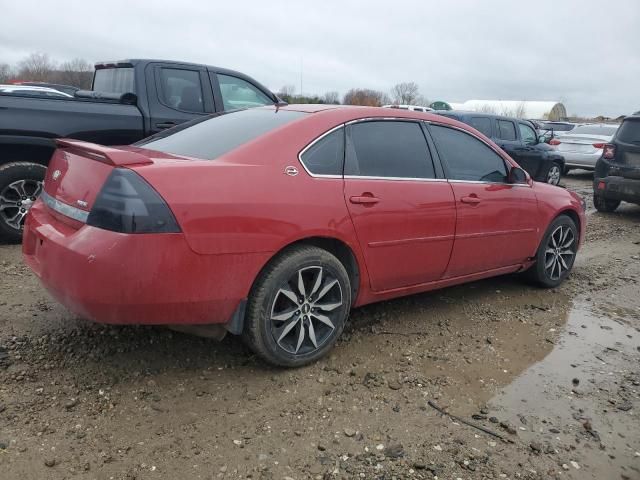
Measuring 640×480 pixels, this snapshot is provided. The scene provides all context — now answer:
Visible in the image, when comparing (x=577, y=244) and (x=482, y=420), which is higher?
(x=577, y=244)

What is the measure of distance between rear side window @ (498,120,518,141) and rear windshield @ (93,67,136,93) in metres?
8.16

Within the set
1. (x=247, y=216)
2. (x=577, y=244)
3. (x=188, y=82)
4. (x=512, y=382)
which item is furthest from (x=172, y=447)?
(x=188, y=82)

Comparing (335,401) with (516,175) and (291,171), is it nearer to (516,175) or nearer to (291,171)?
(291,171)

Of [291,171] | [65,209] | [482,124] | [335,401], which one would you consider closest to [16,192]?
[65,209]

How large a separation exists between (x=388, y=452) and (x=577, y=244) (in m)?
3.54

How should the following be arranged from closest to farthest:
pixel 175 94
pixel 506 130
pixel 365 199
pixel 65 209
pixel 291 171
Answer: pixel 65 209
pixel 291 171
pixel 365 199
pixel 175 94
pixel 506 130

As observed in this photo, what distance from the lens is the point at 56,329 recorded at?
346 centimetres

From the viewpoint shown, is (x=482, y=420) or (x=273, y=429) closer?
(x=273, y=429)

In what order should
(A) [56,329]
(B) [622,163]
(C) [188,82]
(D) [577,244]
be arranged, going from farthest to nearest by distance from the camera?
1. (B) [622,163]
2. (C) [188,82]
3. (D) [577,244]
4. (A) [56,329]

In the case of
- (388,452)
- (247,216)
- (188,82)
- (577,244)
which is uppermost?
(188,82)

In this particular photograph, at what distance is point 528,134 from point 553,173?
116cm

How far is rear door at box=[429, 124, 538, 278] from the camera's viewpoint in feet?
12.9

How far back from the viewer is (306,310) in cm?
313

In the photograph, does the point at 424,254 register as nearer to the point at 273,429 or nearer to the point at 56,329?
the point at 273,429
